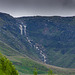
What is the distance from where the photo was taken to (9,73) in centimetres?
4247

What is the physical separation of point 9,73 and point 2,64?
2096mm

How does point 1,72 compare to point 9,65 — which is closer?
point 1,72

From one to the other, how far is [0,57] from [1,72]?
386 cm

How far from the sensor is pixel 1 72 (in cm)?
4072

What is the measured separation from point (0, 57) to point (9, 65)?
2234 mm

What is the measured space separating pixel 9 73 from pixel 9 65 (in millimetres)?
1805

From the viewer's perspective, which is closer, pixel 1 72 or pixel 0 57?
pixel 1 72

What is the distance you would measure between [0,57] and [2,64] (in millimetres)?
1550

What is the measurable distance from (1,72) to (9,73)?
7.06 feet

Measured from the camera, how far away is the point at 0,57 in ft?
143

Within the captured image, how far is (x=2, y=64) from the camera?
42.9 metres
